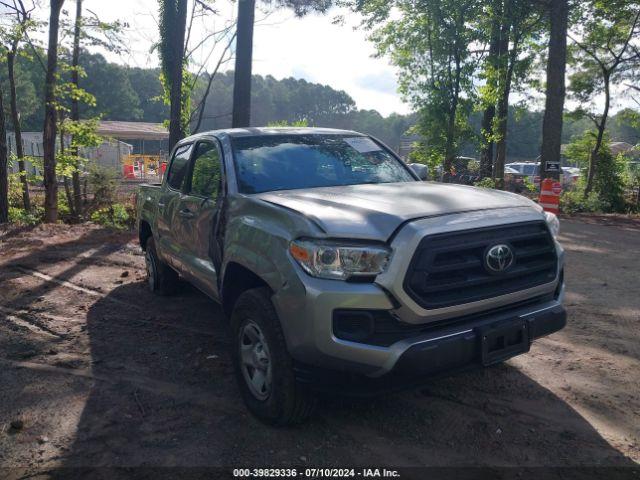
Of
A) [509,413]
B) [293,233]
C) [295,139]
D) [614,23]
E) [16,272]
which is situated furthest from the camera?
[614,23]

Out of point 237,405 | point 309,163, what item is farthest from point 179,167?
point 237,405

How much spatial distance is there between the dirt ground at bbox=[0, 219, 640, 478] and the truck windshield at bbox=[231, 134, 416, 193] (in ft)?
5.08

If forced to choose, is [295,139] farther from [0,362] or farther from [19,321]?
[19,321]

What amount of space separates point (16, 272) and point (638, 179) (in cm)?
1818

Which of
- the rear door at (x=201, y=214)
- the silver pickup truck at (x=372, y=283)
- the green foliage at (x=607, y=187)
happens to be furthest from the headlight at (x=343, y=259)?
the green foliage at (x=607, y=187)

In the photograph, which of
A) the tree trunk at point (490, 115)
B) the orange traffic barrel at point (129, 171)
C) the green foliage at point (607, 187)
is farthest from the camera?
the orange traffic barrel at point (129, 171)

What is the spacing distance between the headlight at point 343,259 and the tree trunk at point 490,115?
52.0 ft

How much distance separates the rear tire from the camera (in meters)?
6.18

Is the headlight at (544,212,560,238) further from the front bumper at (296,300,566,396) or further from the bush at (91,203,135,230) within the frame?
the bush at (91,203,135,230)

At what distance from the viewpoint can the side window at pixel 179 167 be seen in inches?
203

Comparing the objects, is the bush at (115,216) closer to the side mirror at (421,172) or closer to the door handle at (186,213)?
the door handle at (186,213)

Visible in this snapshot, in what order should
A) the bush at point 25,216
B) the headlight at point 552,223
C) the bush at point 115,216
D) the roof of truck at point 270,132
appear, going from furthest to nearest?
the bush at point 115,216 < the bush at point 25,216 < the roof of truck at point 270,132 < the headlight at point 552,223

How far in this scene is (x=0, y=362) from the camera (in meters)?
4.40

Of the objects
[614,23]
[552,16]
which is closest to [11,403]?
[552,16]
